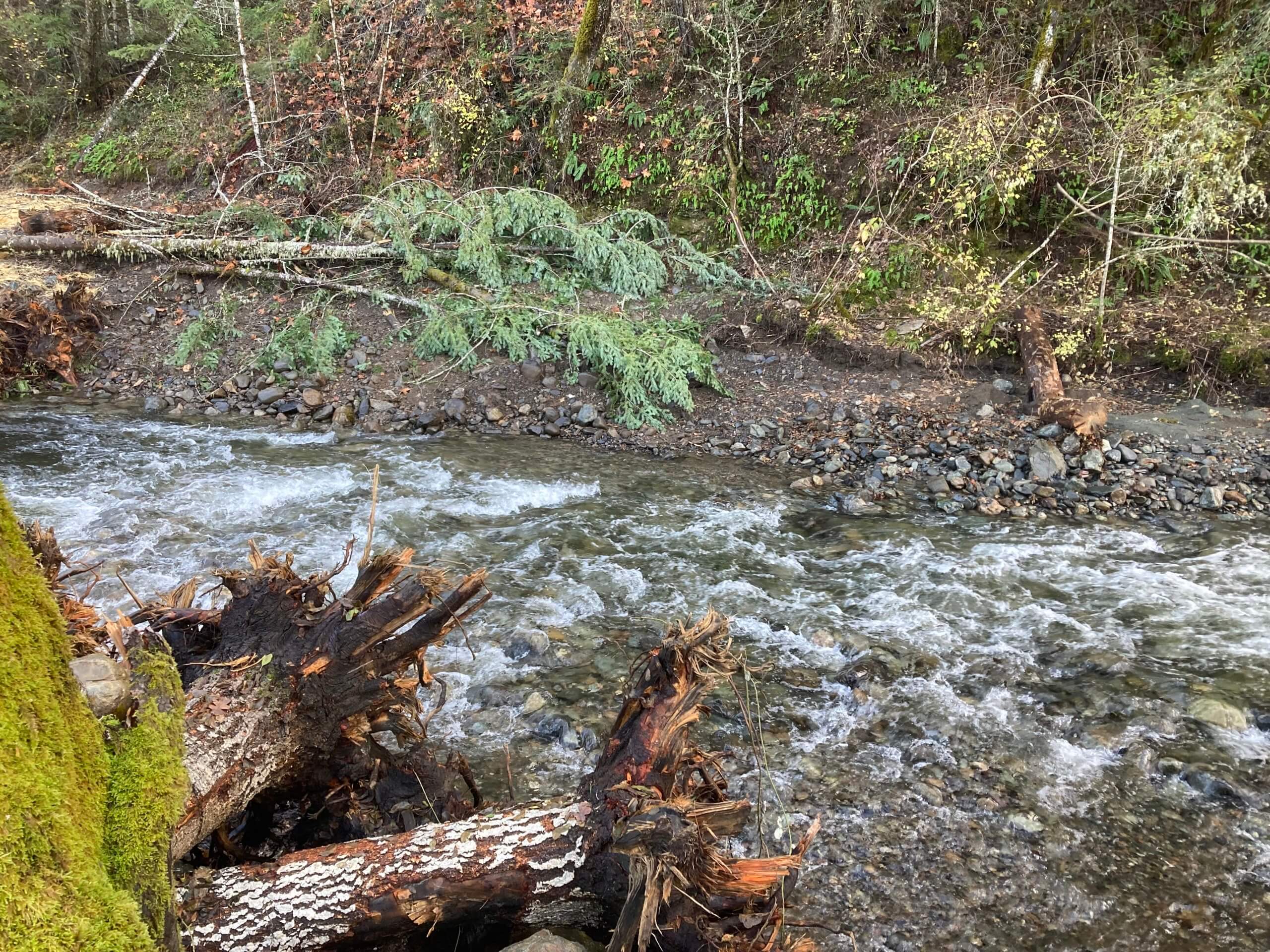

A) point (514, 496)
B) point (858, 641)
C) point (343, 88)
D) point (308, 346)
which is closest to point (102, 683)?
point (858, 641)

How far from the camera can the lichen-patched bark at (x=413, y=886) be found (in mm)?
2348

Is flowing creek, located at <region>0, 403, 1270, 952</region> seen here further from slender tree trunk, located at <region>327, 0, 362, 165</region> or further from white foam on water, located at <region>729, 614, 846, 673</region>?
slender tree trunk, located at <region>327, 0, 362, 165</region>

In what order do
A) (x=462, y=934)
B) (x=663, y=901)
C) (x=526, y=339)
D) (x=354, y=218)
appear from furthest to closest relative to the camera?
(x=354, y=218)
(x=526, y=339)
(x=462, y=934)
(x=663, y=901)

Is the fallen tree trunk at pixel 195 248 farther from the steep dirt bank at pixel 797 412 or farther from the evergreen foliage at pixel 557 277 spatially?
the evergreen foliage at pixel 557 277

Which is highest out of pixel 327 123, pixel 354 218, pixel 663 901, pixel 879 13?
pixel 879 13

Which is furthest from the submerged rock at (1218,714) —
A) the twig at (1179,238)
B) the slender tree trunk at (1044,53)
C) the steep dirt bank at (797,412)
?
the slender tree trunk at (1044,53)

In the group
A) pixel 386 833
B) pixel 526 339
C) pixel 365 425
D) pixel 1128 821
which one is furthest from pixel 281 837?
pixel 526 339

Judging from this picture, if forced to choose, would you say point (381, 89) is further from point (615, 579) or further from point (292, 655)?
point (292, 655)

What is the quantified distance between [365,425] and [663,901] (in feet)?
25.6

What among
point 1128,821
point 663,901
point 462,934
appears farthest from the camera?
point 1128,821

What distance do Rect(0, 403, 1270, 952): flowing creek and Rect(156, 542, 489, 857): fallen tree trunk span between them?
1.24 m

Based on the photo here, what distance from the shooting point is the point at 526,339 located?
9734 mm

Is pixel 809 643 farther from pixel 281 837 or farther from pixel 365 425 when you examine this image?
pixel 365 425

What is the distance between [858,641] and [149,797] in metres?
4.40
